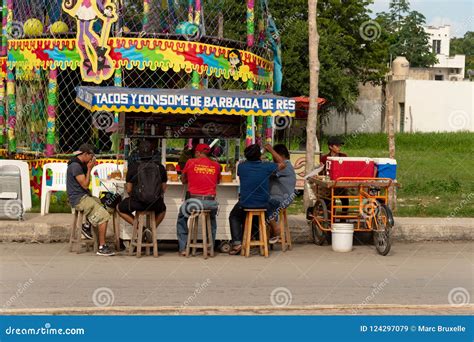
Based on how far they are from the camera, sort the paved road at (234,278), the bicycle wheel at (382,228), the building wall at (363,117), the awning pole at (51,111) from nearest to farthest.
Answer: the paved road at (234,278)
the bicycle wheel at (382,228)
the awning pole at (51,111)
the building wall at (363,117)

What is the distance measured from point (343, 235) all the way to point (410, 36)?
67034mm

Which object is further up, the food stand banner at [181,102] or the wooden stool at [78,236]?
the food stand banner at [181,102]

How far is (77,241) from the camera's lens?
1177 cm

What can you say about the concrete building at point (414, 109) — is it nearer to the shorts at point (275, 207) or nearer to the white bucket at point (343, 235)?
the white bucket at point (343, 235)

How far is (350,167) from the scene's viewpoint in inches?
487

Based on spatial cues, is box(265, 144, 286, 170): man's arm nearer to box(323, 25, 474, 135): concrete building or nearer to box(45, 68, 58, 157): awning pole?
box(45, 68, 58, 157): awning pole

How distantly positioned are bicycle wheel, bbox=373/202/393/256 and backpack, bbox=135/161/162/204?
9.96 feet

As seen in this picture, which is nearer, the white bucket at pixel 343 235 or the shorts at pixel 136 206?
the shorts at pixel 136 206

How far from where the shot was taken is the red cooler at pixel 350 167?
12.3 metres

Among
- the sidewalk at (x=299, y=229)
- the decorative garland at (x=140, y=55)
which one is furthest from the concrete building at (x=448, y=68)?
the sidewalk at (x=299, y=229)

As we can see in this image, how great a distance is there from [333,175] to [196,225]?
2.12m

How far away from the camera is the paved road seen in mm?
8773

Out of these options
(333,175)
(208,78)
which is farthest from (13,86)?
(333,175)

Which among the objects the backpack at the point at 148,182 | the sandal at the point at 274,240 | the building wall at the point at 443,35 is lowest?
the sandal at the point at 274,240
